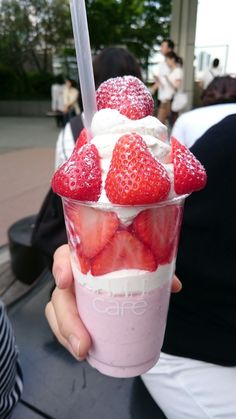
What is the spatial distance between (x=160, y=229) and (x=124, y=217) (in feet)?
0.29

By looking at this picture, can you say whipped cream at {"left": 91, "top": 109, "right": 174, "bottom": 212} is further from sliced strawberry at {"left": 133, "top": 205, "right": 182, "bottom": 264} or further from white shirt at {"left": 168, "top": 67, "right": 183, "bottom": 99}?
white shirt at {"left": 168, "top": 67, "right": 183, "bottom": 99}

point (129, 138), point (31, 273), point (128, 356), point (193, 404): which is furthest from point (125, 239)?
point (31, 273)

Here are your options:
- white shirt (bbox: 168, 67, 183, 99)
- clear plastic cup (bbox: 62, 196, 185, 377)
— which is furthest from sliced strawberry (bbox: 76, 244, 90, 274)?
white shirt (bbox: 168, 67, 183, 99)

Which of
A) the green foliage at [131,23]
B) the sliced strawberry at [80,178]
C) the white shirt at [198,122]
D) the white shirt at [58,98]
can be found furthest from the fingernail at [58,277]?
the green foliage at [131,23]

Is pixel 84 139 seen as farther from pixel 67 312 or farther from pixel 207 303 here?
pixel 207 303

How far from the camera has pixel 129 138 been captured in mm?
753

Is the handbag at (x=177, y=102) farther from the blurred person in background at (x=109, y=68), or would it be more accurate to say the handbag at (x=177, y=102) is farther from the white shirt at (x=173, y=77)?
the blurred person in background at (x=109, y=68)

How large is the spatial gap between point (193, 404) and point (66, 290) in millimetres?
535

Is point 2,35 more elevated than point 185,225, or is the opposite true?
point 185,225

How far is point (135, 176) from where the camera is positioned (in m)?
0.70

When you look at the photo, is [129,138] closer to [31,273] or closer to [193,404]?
[193,404]

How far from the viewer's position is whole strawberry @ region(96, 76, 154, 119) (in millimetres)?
857

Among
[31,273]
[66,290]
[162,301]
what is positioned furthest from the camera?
[31,273]

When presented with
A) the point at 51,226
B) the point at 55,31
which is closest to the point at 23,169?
the point at 51,226
